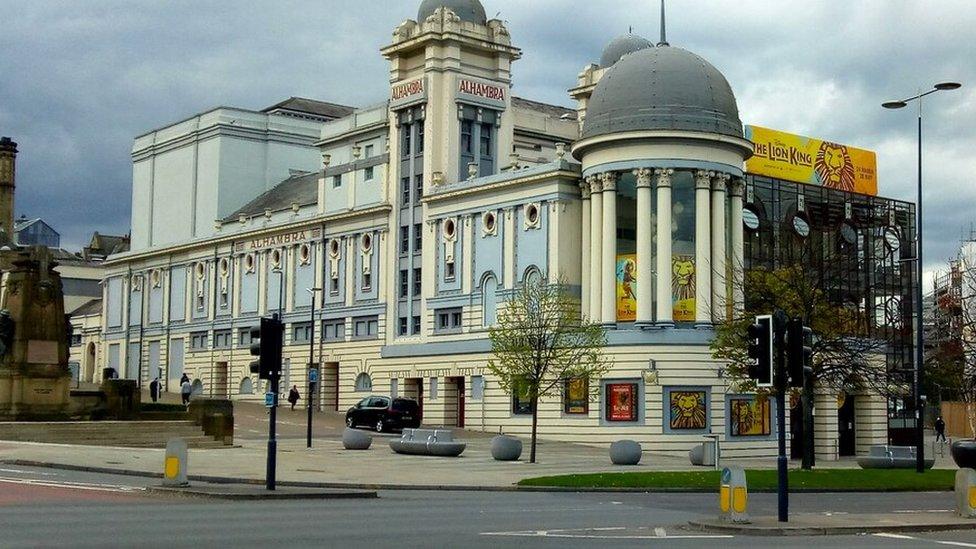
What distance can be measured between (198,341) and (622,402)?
41675 millimetres

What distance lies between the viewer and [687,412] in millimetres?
59625

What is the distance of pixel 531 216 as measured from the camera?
66.6m

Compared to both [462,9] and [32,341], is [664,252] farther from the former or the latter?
[32,341]

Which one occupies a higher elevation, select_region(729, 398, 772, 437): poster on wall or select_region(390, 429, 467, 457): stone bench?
select_region(729, 398, 772, 437): poster on wall

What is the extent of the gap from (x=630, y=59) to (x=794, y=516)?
42446mm

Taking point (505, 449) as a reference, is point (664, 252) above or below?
above

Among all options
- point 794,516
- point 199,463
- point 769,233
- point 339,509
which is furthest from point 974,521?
point 769,233

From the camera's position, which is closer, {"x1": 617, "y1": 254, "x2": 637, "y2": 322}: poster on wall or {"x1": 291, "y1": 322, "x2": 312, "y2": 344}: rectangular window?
{"x1": 617, "y1": 254, "x2": 637, "y2": 322}: poster on wall

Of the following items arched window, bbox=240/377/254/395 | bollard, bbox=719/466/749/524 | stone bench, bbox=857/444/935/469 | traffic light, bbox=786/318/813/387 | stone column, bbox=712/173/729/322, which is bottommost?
stone bench, bbox=857/444/935/469

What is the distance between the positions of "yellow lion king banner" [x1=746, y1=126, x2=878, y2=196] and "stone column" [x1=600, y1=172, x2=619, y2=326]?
607 inches

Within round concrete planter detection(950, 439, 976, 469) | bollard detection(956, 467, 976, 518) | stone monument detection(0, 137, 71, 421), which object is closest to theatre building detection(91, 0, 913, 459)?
round concrete planter detection(950, 439, 976, 469)

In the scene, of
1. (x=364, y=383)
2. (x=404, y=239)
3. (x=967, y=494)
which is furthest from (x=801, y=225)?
(x=967, y=494)

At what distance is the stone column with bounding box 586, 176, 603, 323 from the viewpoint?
62.7 metres

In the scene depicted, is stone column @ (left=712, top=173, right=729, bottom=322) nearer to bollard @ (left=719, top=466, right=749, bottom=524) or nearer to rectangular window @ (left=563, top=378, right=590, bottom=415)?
rectangular window @ (left=563, top=378, right=590, bottom=415)
